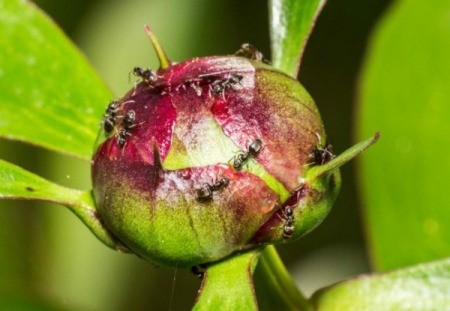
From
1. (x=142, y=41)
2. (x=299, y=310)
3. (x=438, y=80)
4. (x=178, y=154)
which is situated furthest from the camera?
(x=142, y=41)

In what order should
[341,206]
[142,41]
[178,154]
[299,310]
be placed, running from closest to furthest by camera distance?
[178,154] < [299,310] < [341,206] < [142,41]

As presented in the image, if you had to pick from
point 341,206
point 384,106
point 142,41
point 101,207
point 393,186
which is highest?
point 101,207

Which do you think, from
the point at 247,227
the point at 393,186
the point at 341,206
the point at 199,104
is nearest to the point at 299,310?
the point at 247,227

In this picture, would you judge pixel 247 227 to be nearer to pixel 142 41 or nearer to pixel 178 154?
pixel 178 154

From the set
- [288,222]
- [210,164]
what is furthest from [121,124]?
[288,222]

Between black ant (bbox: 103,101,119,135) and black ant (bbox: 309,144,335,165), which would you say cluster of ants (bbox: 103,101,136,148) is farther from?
black ant (bbox: 309,144,335,165)

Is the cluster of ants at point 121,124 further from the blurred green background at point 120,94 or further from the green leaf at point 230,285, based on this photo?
the blurred green background at point 120,94

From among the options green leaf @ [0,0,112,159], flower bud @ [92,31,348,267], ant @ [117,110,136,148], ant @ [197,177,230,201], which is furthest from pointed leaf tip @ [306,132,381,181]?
green leaf @ [0,0,112,159]
